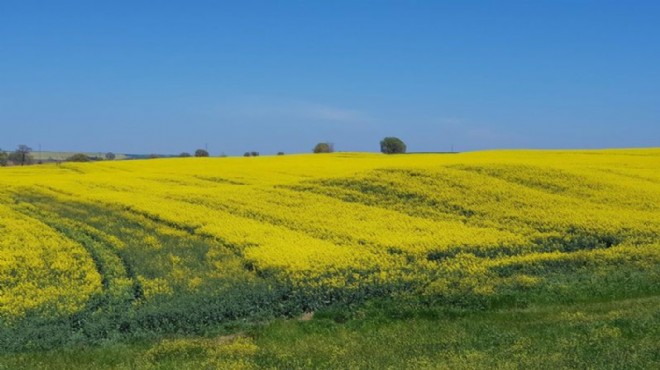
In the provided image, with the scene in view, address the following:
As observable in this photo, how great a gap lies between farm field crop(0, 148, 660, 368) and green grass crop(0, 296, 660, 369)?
2.1 inches

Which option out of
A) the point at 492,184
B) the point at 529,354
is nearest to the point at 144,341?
the point at 529,354

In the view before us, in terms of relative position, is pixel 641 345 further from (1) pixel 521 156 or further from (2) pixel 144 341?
(1) pixel 521 156

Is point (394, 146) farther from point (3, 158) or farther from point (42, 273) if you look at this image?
point (42, 273)

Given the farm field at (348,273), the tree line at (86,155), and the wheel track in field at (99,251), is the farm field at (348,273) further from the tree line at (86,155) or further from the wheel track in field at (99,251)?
the tree line at (86,155)

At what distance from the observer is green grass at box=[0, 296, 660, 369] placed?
8445 mm

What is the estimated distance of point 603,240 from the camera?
18609 mm

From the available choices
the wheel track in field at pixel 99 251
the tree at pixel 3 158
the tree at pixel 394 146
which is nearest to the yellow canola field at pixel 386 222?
the wheel track in field at pixel 99 251

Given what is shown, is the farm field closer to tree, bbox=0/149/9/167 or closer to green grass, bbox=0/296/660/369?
green grass, bbox=0/296/660/369

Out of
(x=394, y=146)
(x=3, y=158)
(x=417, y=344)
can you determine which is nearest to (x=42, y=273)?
(x=417, y=344)

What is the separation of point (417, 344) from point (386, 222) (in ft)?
35.9

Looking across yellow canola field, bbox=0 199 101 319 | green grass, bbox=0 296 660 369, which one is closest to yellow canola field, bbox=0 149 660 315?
yellow canola field, bbox=0 199 101 319

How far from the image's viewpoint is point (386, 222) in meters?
20.8

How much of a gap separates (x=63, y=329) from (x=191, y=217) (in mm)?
9767

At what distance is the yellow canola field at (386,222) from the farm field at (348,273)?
0.25 feet
